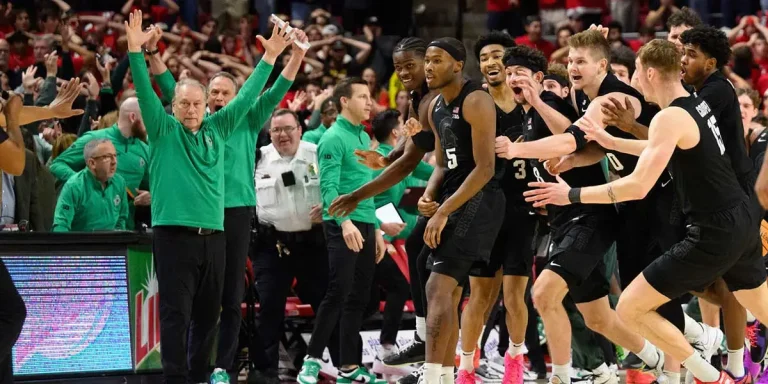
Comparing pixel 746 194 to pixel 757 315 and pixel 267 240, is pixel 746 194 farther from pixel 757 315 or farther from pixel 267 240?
pixel 267 240

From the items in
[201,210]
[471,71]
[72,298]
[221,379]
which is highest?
[471,71]

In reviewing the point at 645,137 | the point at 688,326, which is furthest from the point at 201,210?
the point at 688,326

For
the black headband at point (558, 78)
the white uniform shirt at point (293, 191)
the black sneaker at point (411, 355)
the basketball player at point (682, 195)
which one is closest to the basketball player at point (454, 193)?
the basketball player at point (682, 195)

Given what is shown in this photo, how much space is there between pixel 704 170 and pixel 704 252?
444 mm

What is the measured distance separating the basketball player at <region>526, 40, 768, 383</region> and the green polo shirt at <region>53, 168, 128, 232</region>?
3.63 meters

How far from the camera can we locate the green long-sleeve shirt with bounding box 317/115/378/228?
8.63 m

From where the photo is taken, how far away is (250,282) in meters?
9.04

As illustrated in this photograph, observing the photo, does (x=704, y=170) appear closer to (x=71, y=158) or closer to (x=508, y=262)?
(x=508, y=262)

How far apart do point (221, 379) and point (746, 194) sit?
366 cm

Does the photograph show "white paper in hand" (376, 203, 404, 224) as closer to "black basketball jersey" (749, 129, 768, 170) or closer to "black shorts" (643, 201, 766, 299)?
"black basketball jersey" (749, 129, 768, 170)

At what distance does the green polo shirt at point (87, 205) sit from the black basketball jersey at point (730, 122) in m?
4.33

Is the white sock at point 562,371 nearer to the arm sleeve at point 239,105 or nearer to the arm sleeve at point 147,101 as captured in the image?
the arm sleeve at point 239,105

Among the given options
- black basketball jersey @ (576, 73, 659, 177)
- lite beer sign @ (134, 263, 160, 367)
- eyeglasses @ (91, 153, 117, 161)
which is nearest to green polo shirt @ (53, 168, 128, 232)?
eyeglasses @ (91, 153, 117, 161)

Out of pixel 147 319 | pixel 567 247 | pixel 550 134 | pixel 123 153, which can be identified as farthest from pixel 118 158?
pixel 567 247
